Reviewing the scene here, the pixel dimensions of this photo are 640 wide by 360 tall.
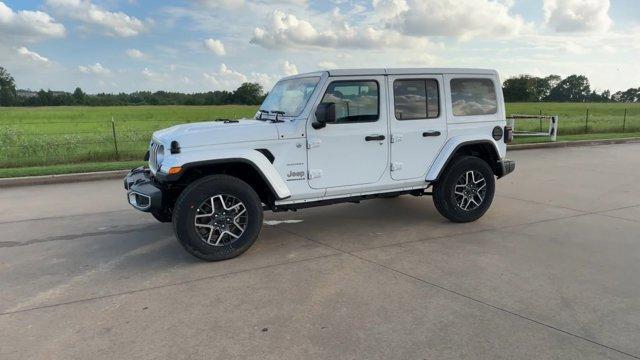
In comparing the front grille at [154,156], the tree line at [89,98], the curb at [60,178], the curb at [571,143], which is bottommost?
the curb at [571,143]

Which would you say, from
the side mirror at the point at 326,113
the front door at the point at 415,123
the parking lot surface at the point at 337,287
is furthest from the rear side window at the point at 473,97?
the side mirror at the point at 326,113

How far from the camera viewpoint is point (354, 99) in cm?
555

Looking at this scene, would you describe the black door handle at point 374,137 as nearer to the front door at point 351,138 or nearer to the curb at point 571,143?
the front door at point 351,138

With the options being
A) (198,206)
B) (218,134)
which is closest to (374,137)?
(218,134)

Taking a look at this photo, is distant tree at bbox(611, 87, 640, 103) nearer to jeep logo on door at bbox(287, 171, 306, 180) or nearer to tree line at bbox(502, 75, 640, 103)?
tree line at bbox(502, 75, 640, 103)

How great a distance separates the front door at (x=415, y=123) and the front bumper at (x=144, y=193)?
2658mm

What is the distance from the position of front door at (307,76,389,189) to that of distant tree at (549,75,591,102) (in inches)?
3639

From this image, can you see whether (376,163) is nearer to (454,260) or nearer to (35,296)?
(454,260)

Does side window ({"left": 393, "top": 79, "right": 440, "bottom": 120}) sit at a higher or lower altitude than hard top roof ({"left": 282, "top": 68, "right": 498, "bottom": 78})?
lower

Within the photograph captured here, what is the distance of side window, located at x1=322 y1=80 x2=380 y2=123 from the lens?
213 inches

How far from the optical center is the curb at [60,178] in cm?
976

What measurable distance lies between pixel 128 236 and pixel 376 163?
122 inches

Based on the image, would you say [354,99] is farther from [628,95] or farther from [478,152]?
[628,95]

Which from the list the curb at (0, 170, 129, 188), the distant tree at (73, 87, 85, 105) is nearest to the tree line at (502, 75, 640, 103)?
the distant tree at (73, 87, 85, 105)
